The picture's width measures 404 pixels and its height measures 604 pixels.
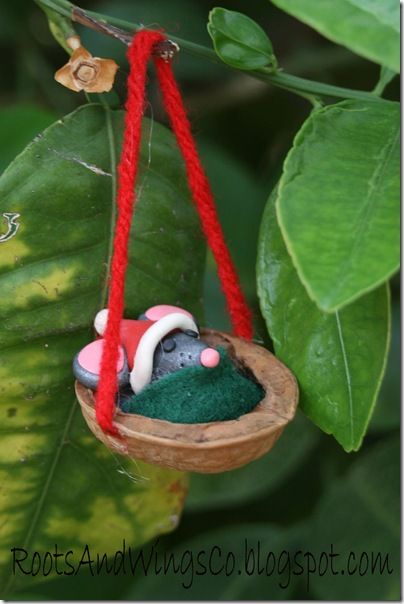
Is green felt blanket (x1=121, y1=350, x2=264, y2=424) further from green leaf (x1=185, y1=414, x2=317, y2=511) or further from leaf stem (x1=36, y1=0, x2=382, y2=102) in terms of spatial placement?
green leaf (x1=185, y1=414, x2=317, y2=511)

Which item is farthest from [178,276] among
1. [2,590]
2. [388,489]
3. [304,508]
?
[304,508]

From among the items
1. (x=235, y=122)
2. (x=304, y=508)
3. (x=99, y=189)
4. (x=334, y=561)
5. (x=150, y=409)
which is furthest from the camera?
(x=235, y=122)

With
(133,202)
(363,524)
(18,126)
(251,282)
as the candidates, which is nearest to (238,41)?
(133,202)

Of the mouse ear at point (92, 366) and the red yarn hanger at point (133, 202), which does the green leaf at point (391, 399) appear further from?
the mouse ear at point (92, 366)

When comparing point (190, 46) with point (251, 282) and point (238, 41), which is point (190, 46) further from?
point (251, 282)

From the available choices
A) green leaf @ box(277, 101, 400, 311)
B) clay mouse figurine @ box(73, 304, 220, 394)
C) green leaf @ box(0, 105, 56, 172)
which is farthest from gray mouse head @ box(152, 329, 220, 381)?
green leaf @ box(0, 105, 56, 172)

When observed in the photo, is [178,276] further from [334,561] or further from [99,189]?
[334,561]

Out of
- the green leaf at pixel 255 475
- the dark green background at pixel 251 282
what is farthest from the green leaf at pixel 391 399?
the green leaf at pixel 255 475
